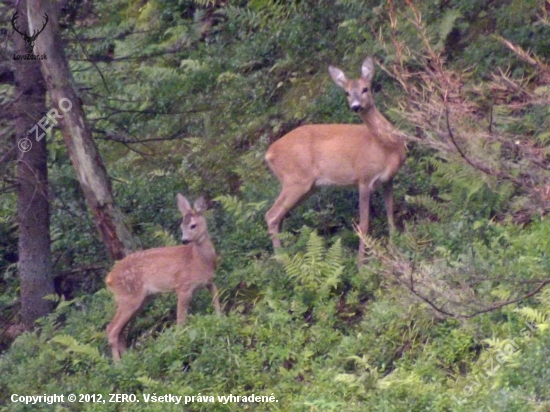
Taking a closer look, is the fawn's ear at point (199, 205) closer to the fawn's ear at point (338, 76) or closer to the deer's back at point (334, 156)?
the deer's back at point (334, 156)

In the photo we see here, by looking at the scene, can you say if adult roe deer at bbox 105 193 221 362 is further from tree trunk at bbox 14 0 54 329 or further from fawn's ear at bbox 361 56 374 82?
fawn's ear at bbox 361 56 374 82

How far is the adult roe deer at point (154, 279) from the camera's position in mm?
9609

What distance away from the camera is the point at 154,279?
9656 mm

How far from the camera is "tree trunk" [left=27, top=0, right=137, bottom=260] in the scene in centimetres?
1012

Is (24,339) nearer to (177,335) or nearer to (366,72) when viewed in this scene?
(177,335)

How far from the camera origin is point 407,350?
25.1 feet

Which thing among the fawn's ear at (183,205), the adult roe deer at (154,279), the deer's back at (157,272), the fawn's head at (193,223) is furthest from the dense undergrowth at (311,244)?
the fawn's ear at (183,205)

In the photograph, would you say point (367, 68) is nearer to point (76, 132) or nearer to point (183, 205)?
point (183, 205)

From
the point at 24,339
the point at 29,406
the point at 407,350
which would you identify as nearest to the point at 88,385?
the point at 29,406

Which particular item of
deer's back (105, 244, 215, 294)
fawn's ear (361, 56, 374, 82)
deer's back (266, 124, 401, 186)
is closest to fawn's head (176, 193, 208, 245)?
deer's back (105, 244, 215, 294)

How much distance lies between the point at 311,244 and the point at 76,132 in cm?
286

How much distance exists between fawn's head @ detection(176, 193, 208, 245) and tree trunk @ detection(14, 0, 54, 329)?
1.74 metres

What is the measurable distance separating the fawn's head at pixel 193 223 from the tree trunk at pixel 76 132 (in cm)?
76

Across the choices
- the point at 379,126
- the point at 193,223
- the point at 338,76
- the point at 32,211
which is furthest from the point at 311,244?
the point at 32,211
